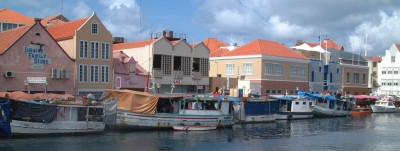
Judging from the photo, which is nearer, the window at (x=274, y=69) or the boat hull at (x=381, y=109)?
the window at (x=274, y=69)

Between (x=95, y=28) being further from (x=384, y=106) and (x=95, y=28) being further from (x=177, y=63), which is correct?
(x=384, y=106)

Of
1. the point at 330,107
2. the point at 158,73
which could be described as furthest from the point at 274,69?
the point at 158,73

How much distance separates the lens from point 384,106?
261 ft

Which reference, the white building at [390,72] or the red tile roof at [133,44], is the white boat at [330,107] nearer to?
the red tile roof at [133,44]

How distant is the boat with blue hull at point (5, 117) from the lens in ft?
108

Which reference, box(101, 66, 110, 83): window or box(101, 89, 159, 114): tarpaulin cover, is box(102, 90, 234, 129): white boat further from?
box(101, 66, 110, 83): window

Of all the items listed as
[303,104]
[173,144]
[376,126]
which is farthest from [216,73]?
[173,144]

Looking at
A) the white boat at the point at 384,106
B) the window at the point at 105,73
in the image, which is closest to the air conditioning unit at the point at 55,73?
the window at the point at 105,73

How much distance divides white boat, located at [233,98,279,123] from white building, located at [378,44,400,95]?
2354 inches

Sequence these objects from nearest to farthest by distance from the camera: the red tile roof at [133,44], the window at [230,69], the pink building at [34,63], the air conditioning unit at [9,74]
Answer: the air conditioning unit at [9,74]
the pink building at [34,63]
the red tile roof at [133,44]
the window at [230,69]

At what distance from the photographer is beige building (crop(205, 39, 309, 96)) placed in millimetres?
66188

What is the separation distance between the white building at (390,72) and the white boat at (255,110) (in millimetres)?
59791

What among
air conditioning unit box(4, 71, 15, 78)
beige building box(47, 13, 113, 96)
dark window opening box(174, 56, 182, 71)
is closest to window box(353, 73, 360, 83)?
dark window opening box(174, 56, 182, 71)

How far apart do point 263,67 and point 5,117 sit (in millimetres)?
39641
